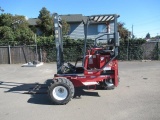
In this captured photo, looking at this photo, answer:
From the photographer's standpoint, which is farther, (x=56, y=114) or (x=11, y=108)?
(x=11, y=108)

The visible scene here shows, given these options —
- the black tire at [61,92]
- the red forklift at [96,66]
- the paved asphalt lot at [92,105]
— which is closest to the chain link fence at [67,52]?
the paved asphalt lot at [92,105]

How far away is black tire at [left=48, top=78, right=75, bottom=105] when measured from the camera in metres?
7.18

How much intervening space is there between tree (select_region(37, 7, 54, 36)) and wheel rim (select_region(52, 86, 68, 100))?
77.0ft

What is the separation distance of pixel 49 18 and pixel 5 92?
2243 centimetres

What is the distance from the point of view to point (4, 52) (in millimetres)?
21109

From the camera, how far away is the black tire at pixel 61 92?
283 inches

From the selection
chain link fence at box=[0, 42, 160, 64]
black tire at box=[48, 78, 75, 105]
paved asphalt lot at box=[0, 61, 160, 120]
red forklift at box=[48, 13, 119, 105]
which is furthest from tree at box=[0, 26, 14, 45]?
black tire at box=[48, 78, 75, 105]

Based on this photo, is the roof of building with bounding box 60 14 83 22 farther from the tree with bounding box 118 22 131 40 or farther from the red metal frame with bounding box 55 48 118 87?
the red metal frame with bounding box 55 48 118 87

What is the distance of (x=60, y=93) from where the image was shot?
24.1 ft

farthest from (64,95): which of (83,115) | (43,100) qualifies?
(83,115)

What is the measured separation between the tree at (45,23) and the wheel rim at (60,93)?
2346 cm

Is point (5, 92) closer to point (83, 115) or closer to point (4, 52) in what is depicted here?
point (83, 115)

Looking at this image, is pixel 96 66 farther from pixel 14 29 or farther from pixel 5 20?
pixel 5 20

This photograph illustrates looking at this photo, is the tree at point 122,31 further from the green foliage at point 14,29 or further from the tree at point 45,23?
the green foliage at point 14,29
